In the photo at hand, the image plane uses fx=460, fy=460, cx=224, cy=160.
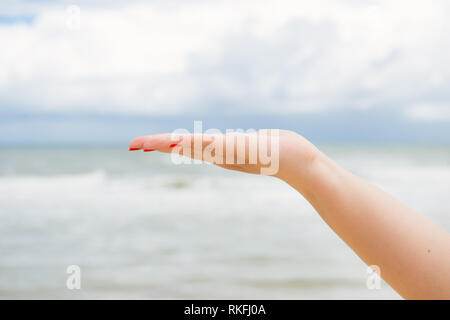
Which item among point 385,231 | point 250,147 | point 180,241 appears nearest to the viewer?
point 385,231

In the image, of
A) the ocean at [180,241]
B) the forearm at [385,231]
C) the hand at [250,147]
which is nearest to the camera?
the forearm at [385,231]

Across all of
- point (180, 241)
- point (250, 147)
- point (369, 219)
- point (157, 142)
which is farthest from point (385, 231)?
point (180, 241)

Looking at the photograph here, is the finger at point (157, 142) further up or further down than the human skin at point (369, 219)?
further up

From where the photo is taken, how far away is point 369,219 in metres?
1.27

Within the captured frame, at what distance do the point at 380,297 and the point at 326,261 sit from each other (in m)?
1.10

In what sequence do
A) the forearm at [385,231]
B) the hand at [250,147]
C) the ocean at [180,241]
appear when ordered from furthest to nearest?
the ocean at [180,241], the hand at [250,147], the forearm at [385,231]

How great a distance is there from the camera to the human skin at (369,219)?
1.23 metres

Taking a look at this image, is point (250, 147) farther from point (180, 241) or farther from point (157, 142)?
point (180, 241)

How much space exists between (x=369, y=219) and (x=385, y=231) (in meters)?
0.05

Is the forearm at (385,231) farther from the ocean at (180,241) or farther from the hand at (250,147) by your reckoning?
the ocean at (180,241)

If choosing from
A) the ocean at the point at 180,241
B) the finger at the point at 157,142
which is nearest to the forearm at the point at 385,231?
the finger at the point at 157,142

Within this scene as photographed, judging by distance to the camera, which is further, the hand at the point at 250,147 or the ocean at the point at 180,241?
the ocean at the point at 180,241

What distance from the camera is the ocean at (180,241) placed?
423cm

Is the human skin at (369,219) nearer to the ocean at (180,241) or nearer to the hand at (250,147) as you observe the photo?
the hand at (250,147)
